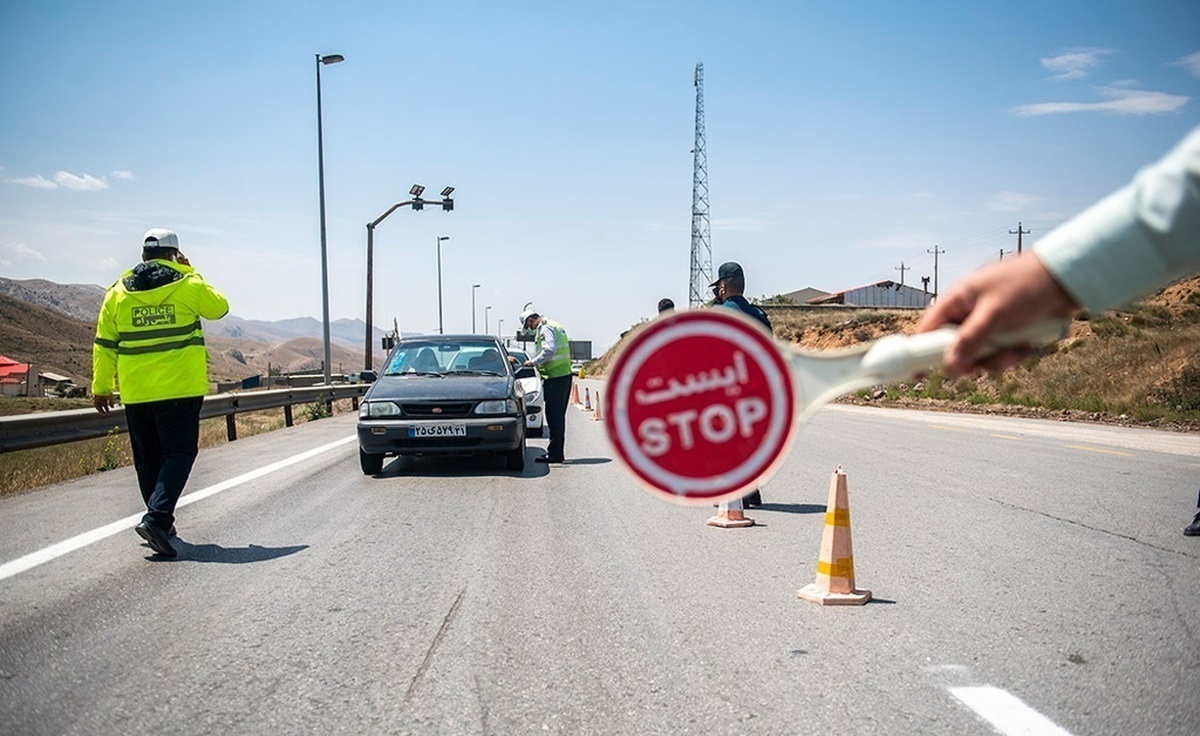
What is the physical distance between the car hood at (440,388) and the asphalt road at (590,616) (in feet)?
5.49

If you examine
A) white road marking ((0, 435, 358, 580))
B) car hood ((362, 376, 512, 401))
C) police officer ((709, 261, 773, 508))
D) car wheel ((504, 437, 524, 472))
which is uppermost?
police officer ((709, 261, 773, 508))

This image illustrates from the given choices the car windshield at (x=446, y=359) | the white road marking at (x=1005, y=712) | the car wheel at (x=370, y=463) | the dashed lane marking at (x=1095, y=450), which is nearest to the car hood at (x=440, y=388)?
the car windshield at (x=446, y=359)

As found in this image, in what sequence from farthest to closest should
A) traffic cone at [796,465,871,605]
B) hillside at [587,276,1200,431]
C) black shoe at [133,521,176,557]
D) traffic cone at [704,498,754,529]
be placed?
hillside at [587,276,1200,431] < traffic cone at [704,498,754,529] < black shoe at [133,521,176,557] < traffic cone at [796,465,871,605]

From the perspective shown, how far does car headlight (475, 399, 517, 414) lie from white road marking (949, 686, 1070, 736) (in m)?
7.81

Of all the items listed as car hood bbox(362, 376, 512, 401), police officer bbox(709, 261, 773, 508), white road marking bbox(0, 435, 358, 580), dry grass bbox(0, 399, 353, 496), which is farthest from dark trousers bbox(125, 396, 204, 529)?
dry grass bbox(0, 399, 353, 496)

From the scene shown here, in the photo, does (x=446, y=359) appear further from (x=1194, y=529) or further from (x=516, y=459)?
(x=1194, y=529)

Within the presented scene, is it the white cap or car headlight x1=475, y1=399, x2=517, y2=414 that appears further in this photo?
car headlight x1=475, y1=399, x2=517, y2=414

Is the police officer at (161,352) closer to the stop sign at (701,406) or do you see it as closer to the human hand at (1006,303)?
the stop sign at (701,406)

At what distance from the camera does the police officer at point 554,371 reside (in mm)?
12125

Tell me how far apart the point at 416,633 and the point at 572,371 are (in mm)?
7896

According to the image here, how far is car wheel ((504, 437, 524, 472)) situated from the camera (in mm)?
11828

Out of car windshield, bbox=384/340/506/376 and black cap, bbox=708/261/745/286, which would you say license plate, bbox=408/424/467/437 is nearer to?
car windshield, bbox=384/340/506/376

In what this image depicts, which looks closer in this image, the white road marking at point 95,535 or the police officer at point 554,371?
the white road marking at point 95,535

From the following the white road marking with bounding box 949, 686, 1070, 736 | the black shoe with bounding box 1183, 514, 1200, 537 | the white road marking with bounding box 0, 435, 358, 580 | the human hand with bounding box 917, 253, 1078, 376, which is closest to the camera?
the human hand with bounding box 917, 253, 1078, 376
